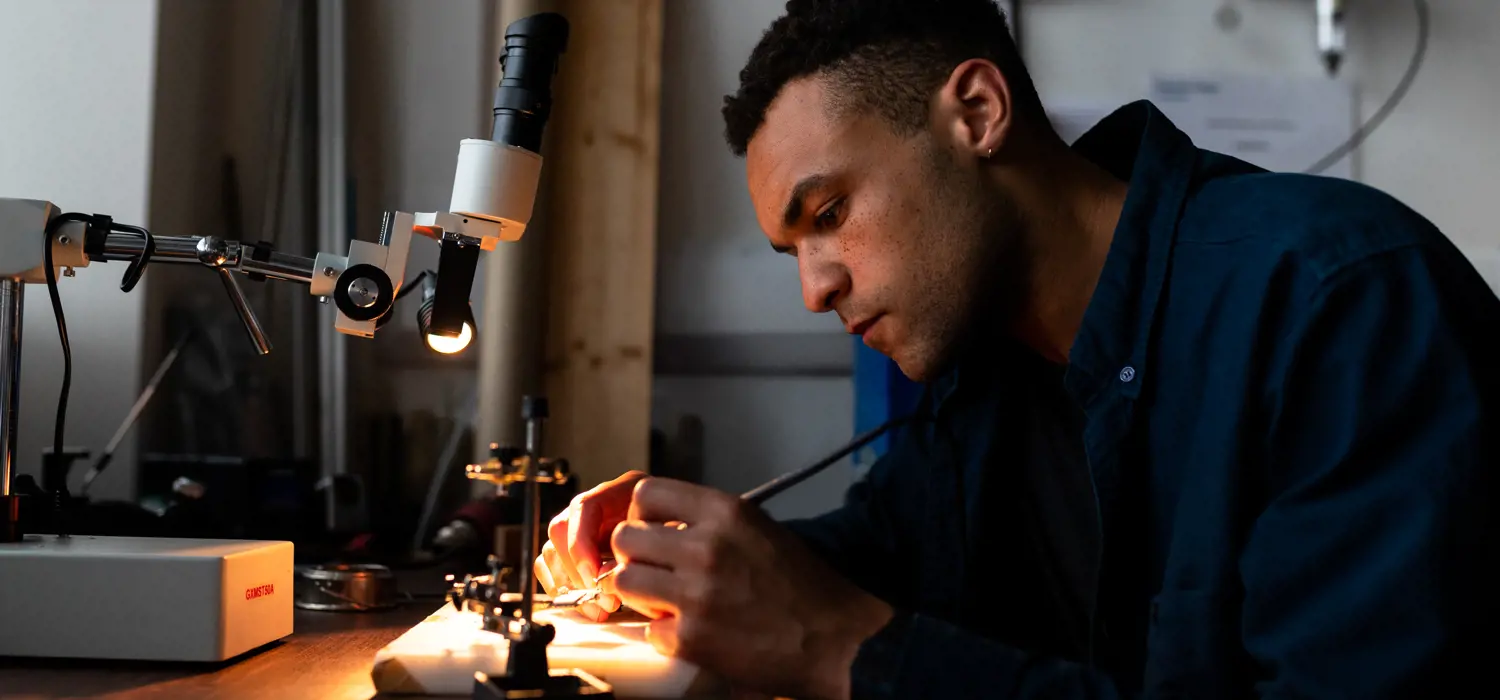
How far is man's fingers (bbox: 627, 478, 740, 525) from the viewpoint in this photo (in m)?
0.93

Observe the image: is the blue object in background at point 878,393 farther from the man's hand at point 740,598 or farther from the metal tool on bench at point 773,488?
the man's hand at point 740,598

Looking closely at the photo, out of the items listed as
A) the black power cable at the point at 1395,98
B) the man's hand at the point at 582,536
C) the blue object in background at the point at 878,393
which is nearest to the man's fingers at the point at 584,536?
the man's hand at the point at 582,536

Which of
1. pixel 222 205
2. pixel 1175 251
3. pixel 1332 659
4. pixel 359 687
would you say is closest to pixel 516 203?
pixel 359 687

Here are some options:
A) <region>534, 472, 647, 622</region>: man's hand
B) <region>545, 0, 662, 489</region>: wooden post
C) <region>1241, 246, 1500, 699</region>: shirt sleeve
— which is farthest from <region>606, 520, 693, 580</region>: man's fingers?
<region>545, 0, 662, 489</region>: wooden post

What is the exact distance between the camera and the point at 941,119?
1.13 meters

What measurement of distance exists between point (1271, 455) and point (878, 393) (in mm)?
1082

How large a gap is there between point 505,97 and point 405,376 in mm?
1233

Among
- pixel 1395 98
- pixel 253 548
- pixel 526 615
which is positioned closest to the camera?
pixel 526 615

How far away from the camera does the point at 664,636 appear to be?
0.88 meters

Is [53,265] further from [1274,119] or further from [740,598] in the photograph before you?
[1274,119]

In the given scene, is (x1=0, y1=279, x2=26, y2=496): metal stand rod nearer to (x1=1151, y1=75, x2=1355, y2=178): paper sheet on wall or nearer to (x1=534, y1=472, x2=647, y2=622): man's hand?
(x1=534, y1=472, x2=647, y2=622): man's hand

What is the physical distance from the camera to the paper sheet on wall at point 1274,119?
205 centimetres

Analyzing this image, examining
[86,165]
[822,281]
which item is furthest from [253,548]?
[86,165]

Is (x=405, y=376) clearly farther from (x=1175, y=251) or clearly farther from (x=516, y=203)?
(x=1175, y=251)
